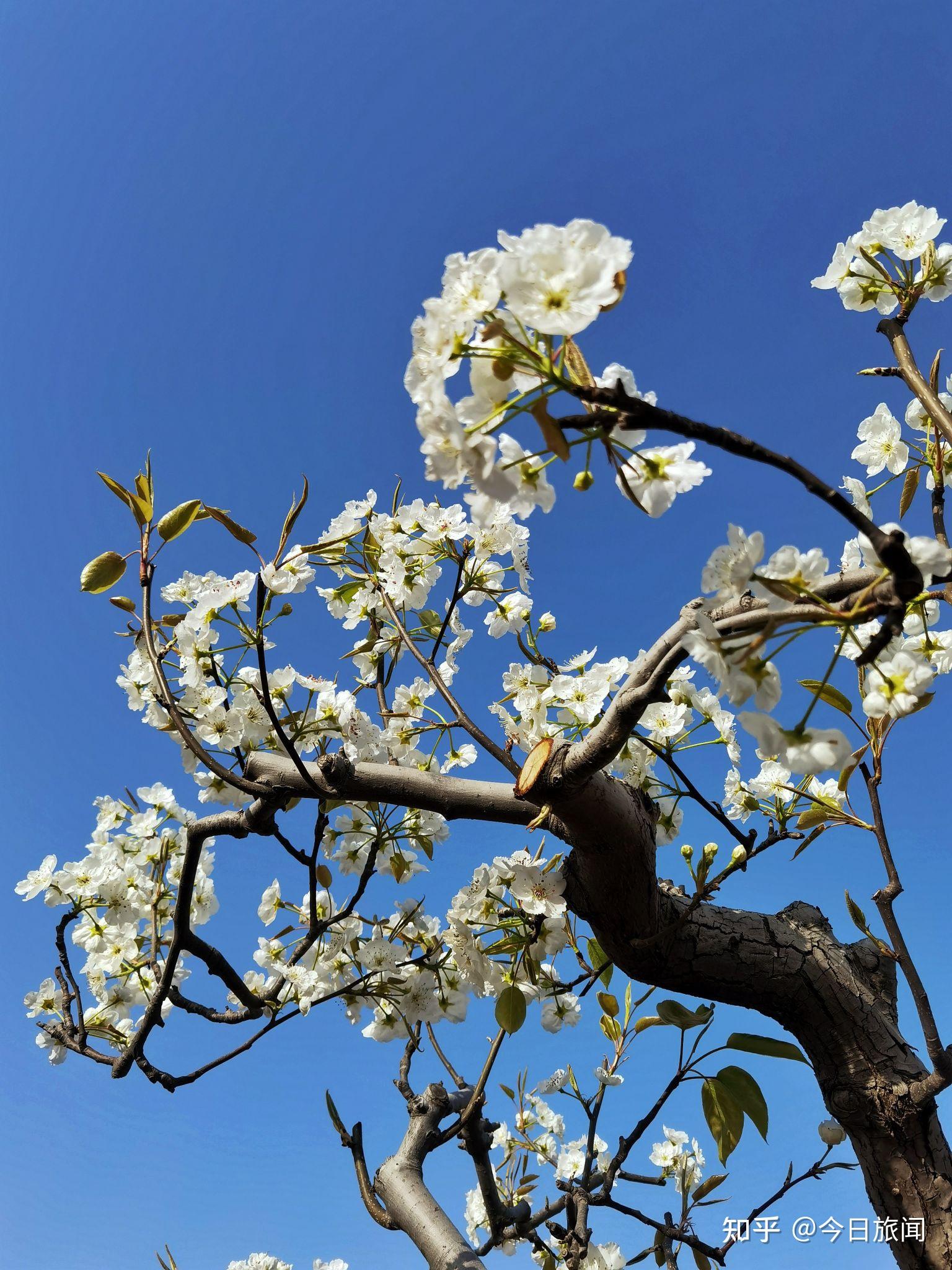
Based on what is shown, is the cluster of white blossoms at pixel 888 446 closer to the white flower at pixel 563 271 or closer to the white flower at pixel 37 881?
the white flower at pixel 563 271

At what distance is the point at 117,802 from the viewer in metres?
2.20

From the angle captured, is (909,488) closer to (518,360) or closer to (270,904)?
(518,360)

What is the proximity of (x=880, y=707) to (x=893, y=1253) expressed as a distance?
1.70m

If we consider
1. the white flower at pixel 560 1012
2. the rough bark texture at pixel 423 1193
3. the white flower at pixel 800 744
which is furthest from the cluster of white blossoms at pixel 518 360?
the rough bark texture at pixel 423 1193

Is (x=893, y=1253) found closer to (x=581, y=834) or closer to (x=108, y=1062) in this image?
(x=581, y=834)

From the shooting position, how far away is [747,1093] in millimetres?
1707

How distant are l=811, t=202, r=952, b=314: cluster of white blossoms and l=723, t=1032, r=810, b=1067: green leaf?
1638mm

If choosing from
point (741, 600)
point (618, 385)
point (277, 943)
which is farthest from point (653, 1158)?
point (618, 385)

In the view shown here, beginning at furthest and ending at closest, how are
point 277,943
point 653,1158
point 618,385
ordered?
point 653,1158
point 277,943
point 618,385

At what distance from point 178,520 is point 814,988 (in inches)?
70.6

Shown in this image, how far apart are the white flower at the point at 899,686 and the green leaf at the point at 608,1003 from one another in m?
1.60

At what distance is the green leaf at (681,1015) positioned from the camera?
70.6 inches

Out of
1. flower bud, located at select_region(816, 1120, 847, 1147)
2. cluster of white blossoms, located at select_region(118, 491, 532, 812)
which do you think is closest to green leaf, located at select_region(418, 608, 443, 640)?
cluster of white blossoms, located at select_region(118, 491, 532, 812)

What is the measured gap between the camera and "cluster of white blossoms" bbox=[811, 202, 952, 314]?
1.67 m
